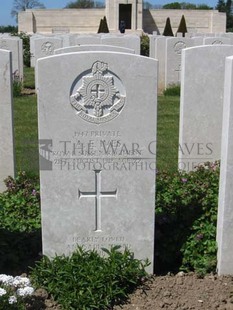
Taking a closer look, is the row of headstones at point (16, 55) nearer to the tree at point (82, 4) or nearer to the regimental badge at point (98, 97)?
the regimental badge at point (98, 97)

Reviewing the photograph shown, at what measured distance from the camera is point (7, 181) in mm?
5473

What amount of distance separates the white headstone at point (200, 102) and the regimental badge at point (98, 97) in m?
2.27

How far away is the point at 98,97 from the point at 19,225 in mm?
1482

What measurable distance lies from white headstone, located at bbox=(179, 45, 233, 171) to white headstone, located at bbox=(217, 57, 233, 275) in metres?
2.04

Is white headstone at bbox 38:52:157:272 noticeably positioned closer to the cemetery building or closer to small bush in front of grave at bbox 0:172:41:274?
small bush in front of grave at bbox 0:172:41:274

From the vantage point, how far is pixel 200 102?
583 centimetres

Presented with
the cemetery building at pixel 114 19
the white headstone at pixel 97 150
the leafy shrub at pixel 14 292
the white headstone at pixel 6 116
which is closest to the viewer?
the leafy shrub at pixel 14 292

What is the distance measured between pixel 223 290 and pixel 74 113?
1546 millimetres

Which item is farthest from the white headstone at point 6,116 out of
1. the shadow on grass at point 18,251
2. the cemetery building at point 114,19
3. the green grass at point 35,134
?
the cemetery building at point 114,19

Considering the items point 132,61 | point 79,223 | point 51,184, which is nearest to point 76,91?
point 132,61

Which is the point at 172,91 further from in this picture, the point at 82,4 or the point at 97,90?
the point at 82,4

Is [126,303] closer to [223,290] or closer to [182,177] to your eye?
[223,290]

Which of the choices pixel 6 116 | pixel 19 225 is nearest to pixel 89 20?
pixel 6 116

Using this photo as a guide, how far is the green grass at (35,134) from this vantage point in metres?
6.78
